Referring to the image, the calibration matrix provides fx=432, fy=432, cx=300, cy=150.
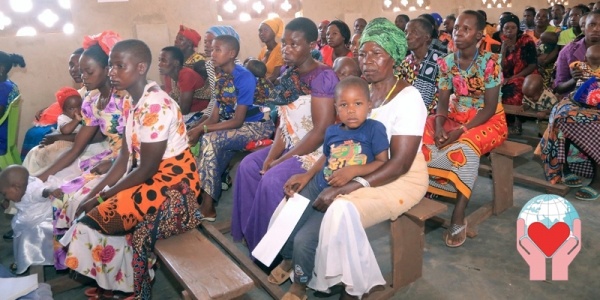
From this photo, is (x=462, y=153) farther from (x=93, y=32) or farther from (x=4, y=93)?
(x=93, y=32)

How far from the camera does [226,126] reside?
3.67m

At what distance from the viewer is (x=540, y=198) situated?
8.69ft

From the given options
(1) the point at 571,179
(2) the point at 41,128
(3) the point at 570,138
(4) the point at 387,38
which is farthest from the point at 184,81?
(1) the point at 571,179

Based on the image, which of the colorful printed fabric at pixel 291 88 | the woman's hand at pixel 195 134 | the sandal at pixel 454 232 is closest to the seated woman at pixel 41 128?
the woman's hand at pixel 195 134

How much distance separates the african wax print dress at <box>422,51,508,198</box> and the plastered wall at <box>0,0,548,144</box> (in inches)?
155

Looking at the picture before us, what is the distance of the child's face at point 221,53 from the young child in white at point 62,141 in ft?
4.45

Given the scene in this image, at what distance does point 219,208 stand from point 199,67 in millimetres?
1695

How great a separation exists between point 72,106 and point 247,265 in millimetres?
2387

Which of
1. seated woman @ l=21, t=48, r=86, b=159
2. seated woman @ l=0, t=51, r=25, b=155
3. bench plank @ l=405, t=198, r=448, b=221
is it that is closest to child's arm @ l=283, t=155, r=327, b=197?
bench plank @ l=405, t=198, r=448, b=221

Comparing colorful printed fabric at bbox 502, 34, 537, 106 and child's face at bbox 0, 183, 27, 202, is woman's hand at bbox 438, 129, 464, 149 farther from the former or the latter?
child's face at bbox 0, 183, 27, 202

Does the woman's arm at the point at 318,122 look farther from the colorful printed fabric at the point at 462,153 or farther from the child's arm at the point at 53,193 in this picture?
the child's arm at the point at 53,193

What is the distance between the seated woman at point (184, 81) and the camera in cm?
441

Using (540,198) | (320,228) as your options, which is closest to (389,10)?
(540,198)

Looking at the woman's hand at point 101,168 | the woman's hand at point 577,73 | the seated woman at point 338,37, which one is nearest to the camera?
the woman's hand at point 101,168
